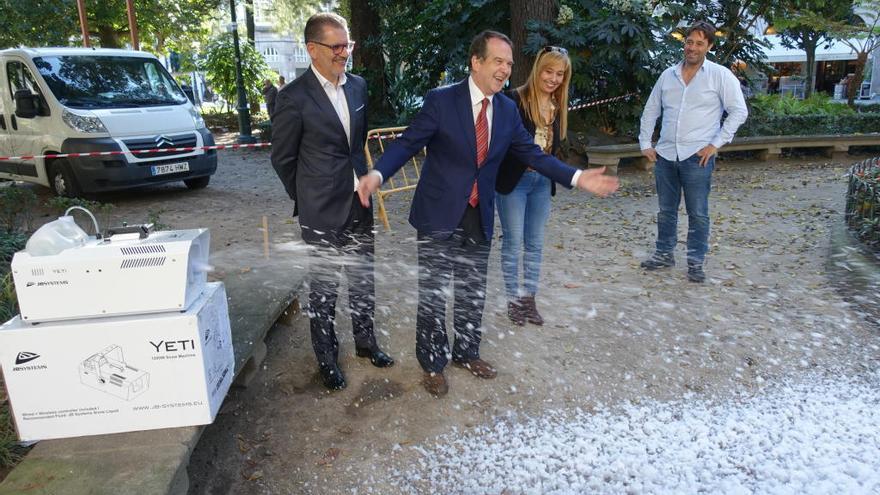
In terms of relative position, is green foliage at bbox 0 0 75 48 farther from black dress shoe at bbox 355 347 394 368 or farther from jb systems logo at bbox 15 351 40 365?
jb systems logo at bbox 15 351 40 365

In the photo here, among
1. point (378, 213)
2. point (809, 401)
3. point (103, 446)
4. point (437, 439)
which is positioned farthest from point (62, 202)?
point (809, 401)

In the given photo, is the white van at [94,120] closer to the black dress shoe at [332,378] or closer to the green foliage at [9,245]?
the green foliage at [9,245]

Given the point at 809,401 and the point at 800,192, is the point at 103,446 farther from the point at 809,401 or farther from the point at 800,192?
the point at 800,192

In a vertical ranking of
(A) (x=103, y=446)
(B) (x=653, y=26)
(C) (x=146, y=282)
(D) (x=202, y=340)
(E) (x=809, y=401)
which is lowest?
(E) (x=809, y=401)

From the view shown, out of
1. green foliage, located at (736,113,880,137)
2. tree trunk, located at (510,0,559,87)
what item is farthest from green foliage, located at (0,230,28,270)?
green foliage, located at (736,113,880,137)

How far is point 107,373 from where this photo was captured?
8.61 feet

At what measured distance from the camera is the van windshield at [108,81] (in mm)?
9328

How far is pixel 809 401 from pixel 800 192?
671 cm

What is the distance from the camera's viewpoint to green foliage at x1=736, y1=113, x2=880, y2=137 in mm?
12964

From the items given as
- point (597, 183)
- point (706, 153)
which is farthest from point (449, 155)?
point (706, 153)

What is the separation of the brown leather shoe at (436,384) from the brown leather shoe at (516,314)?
1.09 m

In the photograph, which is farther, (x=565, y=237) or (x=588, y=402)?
(x=565, y=237)

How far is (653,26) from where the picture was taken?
10.9 metres

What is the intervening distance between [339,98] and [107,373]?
1.91 metres
